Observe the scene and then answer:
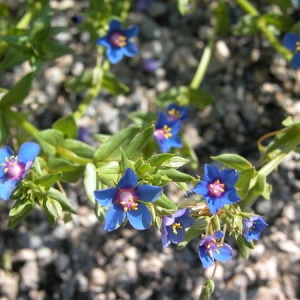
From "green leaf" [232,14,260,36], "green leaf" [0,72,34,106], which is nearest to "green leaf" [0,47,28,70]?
"green leaf" [0,72,34,106]

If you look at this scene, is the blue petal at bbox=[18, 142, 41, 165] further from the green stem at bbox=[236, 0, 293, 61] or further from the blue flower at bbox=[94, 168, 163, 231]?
the green stem at bbox=[236, 0, 293, 61]

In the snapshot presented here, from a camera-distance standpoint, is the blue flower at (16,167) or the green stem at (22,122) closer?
the blue flower at (16,167)

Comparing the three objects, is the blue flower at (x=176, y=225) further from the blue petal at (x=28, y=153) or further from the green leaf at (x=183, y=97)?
the green leaf at (x=183, y=97)

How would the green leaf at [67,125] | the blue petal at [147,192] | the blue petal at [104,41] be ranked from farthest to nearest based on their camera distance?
1. the blue petal at [104,41]
2. the green leaf at [67,125]
3. the blue petal at [147,192]

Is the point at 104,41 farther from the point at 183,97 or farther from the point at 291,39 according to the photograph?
the point at 291,39

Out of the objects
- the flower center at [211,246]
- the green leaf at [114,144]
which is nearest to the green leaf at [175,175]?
the flower center at [211,246]

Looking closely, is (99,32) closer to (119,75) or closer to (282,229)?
(119,75)
